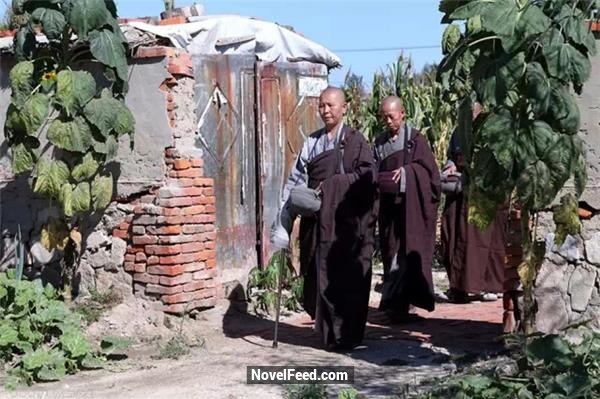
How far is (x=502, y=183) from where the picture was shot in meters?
6.70

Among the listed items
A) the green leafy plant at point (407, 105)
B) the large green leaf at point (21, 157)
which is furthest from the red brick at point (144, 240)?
the green leafy plant at point (407, 105)

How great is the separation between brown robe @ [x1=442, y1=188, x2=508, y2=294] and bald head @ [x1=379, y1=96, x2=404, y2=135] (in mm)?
1200

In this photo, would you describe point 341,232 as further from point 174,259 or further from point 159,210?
point 159,210

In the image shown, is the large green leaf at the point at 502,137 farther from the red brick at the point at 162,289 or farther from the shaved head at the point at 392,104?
the red brick at the point at 162,289

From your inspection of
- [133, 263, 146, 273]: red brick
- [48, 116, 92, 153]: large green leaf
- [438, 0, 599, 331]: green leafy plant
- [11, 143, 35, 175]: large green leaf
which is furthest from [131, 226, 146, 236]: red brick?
→ [438, 0, 599, 331]: green leafy plant

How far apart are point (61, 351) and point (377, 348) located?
221 cm

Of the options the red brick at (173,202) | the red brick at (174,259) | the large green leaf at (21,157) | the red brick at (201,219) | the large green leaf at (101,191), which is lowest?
the red brick at (174,259)

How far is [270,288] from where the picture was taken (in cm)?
990

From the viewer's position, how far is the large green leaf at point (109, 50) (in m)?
8.73

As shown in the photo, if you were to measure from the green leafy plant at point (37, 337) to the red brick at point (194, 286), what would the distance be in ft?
3.33

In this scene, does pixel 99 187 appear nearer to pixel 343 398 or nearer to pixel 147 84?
pixel 147 84

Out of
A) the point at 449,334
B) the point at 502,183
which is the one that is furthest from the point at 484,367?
the point at 449,334

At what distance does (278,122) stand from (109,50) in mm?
2268

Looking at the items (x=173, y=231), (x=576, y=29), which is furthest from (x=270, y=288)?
(x=576, y=29)
